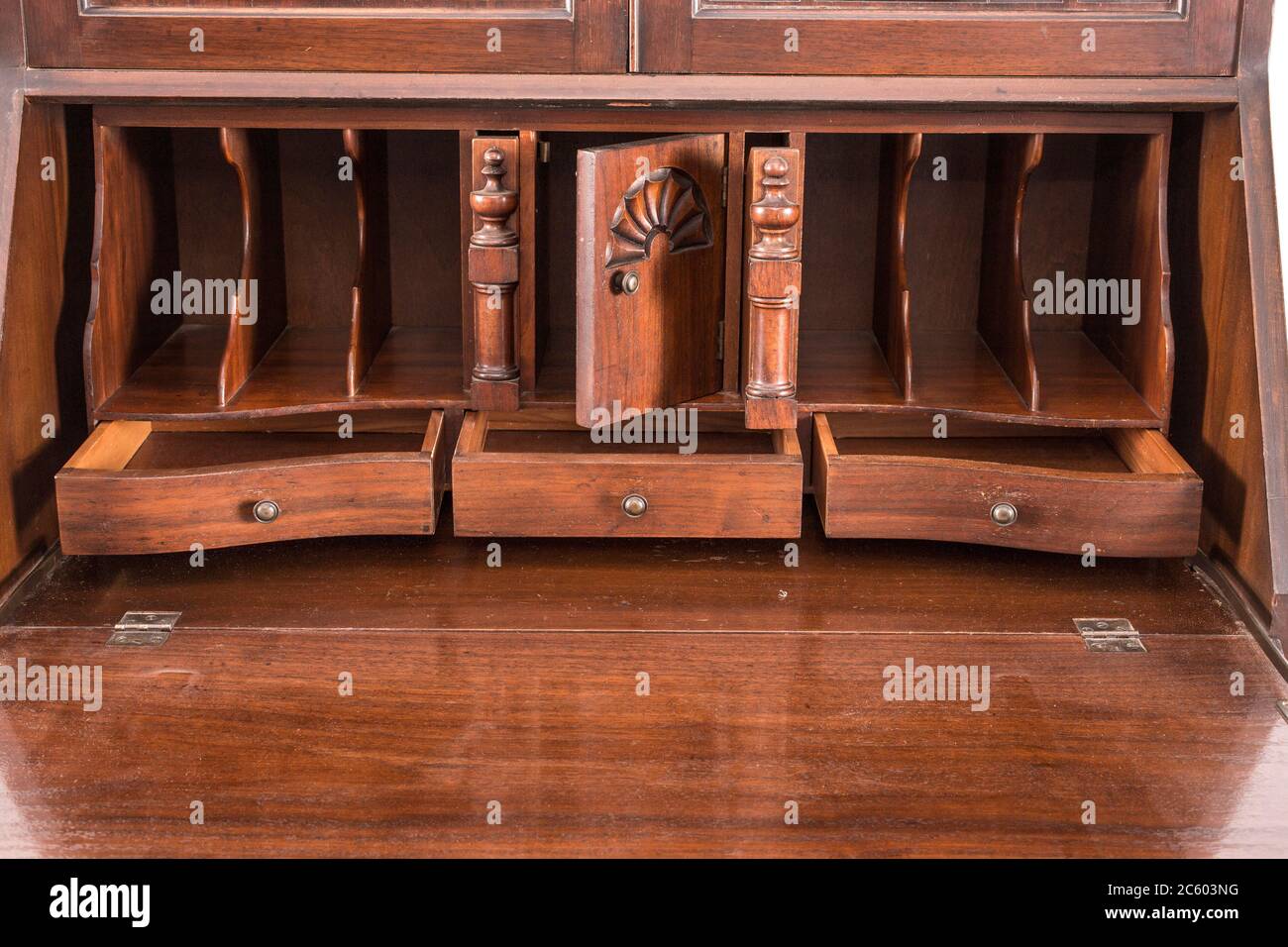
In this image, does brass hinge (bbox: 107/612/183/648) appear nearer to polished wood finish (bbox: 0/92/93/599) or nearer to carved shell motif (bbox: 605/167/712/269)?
polished wood finish (bbox: 0/92/93/599)

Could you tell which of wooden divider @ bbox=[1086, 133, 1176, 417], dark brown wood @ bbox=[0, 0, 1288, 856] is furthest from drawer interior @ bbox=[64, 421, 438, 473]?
wooden divider @ bbox=[1086, 133, 1176, 417]

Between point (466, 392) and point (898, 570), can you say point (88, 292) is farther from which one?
point (898, 570)

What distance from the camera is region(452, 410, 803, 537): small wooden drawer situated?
1990mm

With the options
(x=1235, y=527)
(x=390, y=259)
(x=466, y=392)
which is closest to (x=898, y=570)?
(x=1235, y=527)

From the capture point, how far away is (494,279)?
2.00 m

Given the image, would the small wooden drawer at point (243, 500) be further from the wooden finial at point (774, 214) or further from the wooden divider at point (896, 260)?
the wooden divider at point (896, 260)

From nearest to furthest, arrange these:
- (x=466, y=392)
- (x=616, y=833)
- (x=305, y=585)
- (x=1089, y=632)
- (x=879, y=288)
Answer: (x=616, y=833), (x=1089, y=632), (x=305, y=585), (x=466, y=392), (x=879, y=288)

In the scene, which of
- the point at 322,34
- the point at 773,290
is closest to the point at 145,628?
the point at 322,34

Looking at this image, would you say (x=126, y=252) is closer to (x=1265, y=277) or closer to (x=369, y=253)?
(x=369, y=253)

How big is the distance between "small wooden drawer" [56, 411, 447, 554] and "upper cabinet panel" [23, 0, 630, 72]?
20.5 inches

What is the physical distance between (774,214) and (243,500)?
2.60 ft

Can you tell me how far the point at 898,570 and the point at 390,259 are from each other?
971 millimetres

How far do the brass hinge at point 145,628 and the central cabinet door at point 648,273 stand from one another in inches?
22.7

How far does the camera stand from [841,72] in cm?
197
